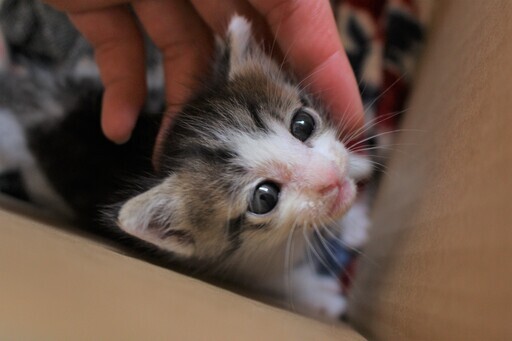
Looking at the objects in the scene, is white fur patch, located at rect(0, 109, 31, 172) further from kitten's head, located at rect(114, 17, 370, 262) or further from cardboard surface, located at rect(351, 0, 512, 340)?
cardboard surface, located at rect(351, 0, 512, 340)

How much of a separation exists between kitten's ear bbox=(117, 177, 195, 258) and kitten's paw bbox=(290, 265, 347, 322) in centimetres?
37

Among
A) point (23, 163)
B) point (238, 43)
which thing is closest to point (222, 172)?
point (238, 43)

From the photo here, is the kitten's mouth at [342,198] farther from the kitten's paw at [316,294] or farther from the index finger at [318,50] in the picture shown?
the kitten's paw at [316,294]

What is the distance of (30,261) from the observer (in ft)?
2.63

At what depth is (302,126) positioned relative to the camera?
1189mm

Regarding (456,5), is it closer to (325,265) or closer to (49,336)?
(325,265)

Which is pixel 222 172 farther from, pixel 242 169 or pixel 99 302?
pixel 99 302

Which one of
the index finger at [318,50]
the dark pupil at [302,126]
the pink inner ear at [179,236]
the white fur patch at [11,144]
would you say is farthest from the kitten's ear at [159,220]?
the white fur patch at [11,144]

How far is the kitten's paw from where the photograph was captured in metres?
1.44

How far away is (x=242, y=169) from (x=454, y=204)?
0.45m

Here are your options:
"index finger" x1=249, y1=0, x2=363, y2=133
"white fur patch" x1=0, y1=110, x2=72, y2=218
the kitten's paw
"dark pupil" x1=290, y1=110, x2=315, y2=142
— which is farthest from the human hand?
the kitten's paw

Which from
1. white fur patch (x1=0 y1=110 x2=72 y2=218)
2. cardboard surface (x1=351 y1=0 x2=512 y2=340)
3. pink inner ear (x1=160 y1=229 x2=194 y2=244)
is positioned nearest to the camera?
cardboard surface (x1=351 y1=0 x2=512 y2=340)

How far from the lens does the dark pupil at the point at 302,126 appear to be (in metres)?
1.18

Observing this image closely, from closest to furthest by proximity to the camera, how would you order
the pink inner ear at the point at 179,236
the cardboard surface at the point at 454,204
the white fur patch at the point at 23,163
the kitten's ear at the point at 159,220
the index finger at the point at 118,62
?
the cardboard surface at the point at 454,204, the kitten's ear at the point at 159,220, the pink inner ear at the point at 179,236, the index finger at the point at 118,62, the white fur patch at the point at 23,163
